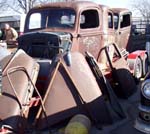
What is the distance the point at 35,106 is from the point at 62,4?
3.19 metres

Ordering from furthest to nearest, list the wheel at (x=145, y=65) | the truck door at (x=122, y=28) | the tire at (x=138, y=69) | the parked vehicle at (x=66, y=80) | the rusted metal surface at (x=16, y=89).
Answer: the wheel at (x=145, y=65), the truck door at (x=122, y=28), the tire at (x=138, y=69), the parked vehicle at (x=66, y=80), the rusted metal surface at (x=16, y=89)

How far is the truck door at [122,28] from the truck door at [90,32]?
1.60m

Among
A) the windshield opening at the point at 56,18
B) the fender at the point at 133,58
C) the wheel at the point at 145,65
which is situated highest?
the windshield opening at the point at 56,18

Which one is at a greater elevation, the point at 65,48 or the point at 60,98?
the point at 65,48

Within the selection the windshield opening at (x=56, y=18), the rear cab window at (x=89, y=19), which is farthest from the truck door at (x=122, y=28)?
the windshield opening at (x=56, y=18)

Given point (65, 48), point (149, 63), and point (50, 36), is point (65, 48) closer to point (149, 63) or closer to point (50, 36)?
point (50, 36)

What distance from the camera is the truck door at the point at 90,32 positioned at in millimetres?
8484

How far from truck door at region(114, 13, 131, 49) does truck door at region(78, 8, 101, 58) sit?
1596 millimetres

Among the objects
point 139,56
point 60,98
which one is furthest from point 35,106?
point 139,56

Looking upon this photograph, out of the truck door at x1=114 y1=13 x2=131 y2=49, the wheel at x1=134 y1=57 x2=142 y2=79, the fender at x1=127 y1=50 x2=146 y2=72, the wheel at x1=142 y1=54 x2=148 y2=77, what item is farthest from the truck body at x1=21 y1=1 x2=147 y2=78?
the wheel at x1=142 y1=54 x2=148 y2=77

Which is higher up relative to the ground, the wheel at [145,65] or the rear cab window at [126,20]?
the rear cab window at [126,20]

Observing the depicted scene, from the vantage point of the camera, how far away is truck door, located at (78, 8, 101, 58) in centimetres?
848

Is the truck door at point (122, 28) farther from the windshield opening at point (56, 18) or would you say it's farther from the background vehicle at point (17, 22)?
the background vehicle at point (17, 22)

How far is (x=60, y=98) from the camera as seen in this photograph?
21.2 ft
